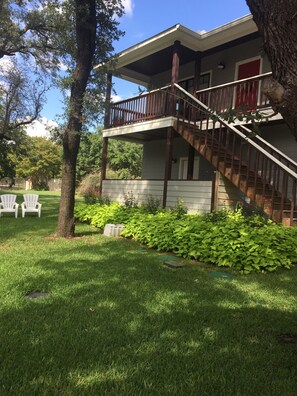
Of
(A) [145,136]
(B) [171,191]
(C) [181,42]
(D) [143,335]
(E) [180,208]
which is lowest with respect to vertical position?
(D) [143,335]

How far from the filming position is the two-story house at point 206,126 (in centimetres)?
920

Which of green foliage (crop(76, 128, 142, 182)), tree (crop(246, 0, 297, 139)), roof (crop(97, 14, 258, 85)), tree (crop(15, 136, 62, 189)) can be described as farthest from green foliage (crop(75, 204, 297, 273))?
tree (crop(15, 136, 62, 189))

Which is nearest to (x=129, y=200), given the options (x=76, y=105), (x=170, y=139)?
(x=170, y=139)

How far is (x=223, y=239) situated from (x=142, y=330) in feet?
11.4

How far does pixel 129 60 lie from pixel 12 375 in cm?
1302

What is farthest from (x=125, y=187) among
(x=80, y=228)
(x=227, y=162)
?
(x=227, y=162)

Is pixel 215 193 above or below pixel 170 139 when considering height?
below

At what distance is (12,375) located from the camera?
257 centimetres

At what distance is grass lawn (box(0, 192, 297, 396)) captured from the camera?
2588 millimetres

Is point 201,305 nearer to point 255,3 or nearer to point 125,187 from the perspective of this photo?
point 255,3

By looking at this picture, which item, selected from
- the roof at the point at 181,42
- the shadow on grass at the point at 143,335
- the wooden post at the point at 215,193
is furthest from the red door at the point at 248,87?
the shadow on grass at the point at 143,335

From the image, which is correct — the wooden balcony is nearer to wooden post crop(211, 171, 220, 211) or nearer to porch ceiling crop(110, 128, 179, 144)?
porch ceiling crop(110, 128, 179, 144)

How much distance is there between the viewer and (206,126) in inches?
432

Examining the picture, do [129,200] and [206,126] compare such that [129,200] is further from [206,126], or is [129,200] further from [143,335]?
[143,335]
